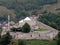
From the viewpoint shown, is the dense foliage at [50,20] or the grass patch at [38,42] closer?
the grass patch at [38,42]

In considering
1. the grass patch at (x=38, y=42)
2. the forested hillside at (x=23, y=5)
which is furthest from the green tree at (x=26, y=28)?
the forested hillside at (x=23, y=5)

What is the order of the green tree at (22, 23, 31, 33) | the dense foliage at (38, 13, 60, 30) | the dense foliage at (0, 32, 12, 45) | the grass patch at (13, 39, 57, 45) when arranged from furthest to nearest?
the dense foliage at (38, 13, 60, 30)
the green tree at (22, 23, 31, 33)
the dense foliage at (0, 32, 12, 45)
the grass patch at (13, 39, 57, 45)

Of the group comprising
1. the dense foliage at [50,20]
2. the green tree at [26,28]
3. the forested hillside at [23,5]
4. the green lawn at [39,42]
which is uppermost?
the forested hillside at [23,5]

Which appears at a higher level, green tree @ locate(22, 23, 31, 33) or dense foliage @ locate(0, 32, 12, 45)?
green tree @ locate(22, 23, 31, 33)

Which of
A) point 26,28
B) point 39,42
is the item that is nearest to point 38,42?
point 39,42

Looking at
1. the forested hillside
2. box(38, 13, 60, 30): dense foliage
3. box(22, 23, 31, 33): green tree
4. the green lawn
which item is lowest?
the green lawn

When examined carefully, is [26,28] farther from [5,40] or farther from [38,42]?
[5,40]

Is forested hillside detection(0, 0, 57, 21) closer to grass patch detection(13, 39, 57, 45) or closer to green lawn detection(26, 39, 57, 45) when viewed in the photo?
grass patch detection(13, 39, 57, 45)

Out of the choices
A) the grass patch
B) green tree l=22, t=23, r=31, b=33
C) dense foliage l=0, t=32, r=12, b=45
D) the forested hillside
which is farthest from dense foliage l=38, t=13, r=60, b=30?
the forested hillside

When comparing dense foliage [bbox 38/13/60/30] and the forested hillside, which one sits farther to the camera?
the forested hillside

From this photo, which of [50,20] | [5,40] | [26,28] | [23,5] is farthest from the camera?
[23,5]

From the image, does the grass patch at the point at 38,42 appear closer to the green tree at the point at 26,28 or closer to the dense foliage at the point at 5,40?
the green tree at the point at 26,28

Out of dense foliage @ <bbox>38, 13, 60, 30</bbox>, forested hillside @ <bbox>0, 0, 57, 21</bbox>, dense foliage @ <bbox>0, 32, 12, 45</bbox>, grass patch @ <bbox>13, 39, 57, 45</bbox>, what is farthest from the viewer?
forested hillside @ <bbox>0, 0, 57, 21</bbox>
